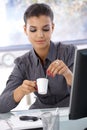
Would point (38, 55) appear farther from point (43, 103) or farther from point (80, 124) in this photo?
point (80, 124)

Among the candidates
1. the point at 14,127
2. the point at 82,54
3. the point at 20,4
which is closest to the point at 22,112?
the point at 14,127

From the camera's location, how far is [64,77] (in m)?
1.90

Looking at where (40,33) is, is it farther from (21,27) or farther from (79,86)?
(21,27)

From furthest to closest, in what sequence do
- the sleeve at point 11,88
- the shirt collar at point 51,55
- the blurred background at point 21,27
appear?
the blurred background at point 21,27, the shirt collar at point 51,55, the sleeve at point 11,88

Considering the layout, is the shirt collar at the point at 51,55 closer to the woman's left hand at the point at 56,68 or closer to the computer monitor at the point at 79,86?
the woman's left hand at the point at 56,68

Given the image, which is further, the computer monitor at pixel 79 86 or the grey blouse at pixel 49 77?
the grey blouse at pixel 49 77

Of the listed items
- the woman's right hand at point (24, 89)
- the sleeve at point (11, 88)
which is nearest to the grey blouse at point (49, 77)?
the sleeve at point (11, 88)

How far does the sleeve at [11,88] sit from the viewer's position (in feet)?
5.81

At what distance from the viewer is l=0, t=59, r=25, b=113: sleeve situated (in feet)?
5.81

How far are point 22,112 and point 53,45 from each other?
0.58 meters

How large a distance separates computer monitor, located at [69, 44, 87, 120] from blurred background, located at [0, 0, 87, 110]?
1879 millimetres

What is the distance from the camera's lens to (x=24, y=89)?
5.66ft

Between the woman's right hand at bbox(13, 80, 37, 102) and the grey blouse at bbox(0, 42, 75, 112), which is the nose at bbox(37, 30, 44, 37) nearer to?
the grey blouse at bbox(0, 42, 75, 112)

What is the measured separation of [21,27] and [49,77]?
4.23 ft
